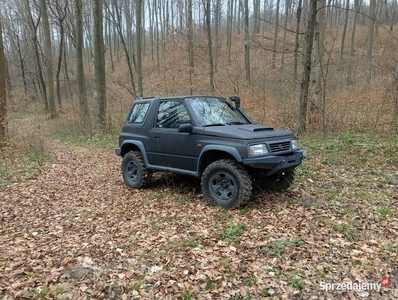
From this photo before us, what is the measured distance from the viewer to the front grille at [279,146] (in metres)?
4.75

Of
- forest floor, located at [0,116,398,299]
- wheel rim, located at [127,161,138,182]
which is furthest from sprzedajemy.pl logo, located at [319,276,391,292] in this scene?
wheel rim, located at [127,161,138,182]

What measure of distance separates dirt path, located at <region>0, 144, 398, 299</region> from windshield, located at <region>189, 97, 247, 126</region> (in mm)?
1500

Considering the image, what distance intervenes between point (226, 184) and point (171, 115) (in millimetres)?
1804

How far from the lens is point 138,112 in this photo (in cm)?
654

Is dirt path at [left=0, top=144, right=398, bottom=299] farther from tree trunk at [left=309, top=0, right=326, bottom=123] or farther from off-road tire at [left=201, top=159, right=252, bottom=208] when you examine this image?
tree trunk at [left=309, top=0, right=326, bottom=123]

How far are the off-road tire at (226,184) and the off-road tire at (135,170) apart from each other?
67.6 inches

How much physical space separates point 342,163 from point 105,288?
6221 millimetres

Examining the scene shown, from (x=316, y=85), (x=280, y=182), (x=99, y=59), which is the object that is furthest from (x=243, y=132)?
(x=99, y=59)

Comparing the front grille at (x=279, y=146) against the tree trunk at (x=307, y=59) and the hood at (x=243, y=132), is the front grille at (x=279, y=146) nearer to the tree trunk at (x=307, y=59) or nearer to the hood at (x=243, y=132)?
the hood at (x=243, y=132)

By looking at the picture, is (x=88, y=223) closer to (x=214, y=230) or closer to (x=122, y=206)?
(x=122, y=206)

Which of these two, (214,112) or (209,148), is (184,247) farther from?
(214,112)

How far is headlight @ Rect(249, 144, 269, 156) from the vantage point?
4586 millimetres

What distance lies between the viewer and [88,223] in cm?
491

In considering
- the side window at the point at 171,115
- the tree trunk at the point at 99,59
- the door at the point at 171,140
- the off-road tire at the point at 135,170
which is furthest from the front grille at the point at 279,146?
the tree trunk at the point at 99,59
